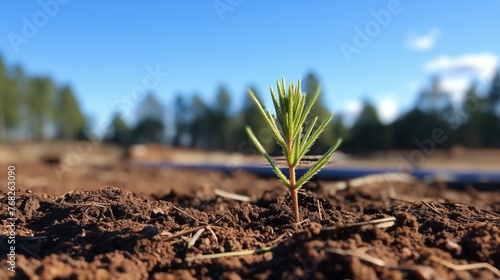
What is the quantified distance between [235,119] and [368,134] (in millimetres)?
16096

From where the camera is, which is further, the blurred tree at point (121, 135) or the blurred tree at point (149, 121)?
the blurred tree at point (149, 121)

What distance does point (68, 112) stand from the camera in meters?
45.7

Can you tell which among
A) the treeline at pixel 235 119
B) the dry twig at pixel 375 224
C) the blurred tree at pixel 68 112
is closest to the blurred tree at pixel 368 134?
the treeline at pixel 235 119

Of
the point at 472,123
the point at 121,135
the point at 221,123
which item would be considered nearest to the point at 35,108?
the point at 121,135

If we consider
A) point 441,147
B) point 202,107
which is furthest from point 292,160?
point 202,107

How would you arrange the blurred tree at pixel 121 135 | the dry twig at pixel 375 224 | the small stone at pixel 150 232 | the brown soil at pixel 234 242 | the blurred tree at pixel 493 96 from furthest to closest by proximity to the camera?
the blurred tree at pixel 121 135 < the blurred tree at pixel 493 96 < the small stone at pixel 150 232 < the dry twig at pixel 375 224 < the brown soil at pixel 234 242

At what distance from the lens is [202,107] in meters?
53.4

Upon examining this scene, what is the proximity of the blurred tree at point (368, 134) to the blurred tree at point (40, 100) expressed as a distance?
32.4 metres

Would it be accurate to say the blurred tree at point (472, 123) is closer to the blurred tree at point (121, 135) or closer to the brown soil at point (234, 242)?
the blurred tree at point (121, 135)

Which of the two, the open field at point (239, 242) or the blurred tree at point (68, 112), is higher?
the blurred tree at point (68, 112)

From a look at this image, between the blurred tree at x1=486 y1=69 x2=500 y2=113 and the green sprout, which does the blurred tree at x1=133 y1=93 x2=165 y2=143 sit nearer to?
the blurred tree at x1=486 y1=69 x2=500 y2=113

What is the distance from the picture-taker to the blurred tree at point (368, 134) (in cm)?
4172

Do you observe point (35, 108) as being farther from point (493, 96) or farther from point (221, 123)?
point (493, 96)

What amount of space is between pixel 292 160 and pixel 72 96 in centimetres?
4743
